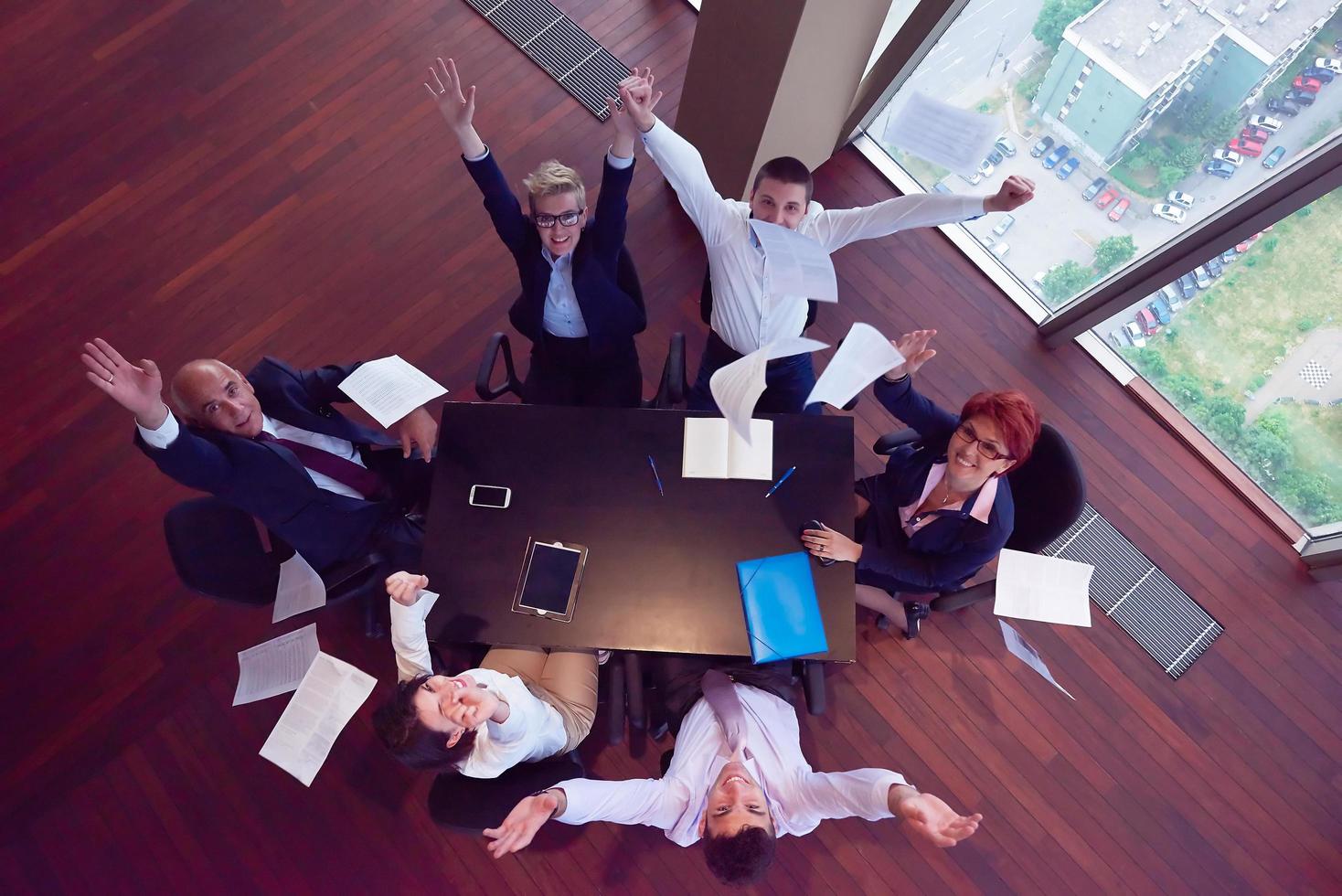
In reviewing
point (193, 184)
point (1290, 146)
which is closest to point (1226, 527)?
point (1290, 146)

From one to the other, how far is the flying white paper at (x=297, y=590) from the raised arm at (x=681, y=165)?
166cm

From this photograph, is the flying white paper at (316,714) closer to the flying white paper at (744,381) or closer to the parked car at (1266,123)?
the flying white paper at (744,381)

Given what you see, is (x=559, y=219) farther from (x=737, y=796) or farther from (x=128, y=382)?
(x=737, y=796)

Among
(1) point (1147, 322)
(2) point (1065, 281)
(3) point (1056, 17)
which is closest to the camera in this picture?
(3) point (1056, 17)

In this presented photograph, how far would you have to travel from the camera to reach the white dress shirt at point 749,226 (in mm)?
2371

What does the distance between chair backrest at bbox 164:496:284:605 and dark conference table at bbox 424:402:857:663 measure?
0.56m

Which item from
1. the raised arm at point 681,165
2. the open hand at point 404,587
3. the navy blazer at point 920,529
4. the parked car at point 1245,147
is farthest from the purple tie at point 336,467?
the parked car at point 1245,147

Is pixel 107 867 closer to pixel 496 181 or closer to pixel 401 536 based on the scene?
pixel 401 536

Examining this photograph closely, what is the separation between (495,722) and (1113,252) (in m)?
2.97

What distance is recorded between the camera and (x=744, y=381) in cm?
196

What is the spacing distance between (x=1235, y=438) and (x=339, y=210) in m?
4.22

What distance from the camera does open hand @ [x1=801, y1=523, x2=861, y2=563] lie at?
83.0 inches

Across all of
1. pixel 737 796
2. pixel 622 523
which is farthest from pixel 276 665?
pixel 737 796

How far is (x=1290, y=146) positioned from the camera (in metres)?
2.45
